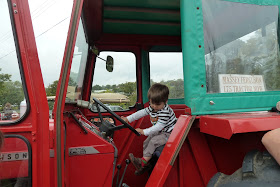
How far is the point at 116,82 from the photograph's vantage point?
2609 mm

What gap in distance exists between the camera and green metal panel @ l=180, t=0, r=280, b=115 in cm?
130

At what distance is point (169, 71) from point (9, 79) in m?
1.83

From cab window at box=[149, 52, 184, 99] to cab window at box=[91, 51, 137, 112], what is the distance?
254mm

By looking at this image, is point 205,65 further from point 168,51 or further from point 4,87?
point 168,51

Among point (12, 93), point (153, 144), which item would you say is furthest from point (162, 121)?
point (12, 93)

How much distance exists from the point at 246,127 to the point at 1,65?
4.06ft

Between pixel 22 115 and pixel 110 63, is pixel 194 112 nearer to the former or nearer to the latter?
pixel 22 115

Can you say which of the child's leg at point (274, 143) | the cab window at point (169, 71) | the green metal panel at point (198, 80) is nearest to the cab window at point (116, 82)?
the cab window at point (169, 71)

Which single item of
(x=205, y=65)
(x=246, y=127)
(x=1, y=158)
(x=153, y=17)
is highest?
(x=153, y=17)

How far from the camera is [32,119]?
114cm

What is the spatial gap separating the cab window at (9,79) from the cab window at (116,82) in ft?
4.62

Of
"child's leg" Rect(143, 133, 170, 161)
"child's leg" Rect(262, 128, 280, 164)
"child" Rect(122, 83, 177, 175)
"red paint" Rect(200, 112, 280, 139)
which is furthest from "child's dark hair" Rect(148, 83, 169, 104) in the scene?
"child's leg" Rect(262, 128, 280, 164)

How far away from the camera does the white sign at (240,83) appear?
1321 millimetres

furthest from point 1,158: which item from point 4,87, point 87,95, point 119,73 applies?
point 119,73
